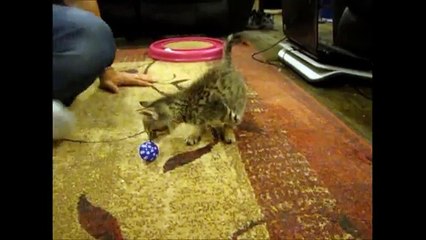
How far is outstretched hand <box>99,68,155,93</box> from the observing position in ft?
5.51

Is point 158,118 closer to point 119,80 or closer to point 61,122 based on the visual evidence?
point 61,122

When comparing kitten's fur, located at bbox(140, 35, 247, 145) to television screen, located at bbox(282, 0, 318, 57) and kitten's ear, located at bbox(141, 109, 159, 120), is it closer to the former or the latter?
kitten's ear, located at bbox(141, 109, 159, 120)

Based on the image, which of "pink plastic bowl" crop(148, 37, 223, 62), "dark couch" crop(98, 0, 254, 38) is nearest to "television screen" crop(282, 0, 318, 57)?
"pink plastic bowl" crop(148, 37, 223, 62)

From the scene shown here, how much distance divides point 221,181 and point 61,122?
1.47 ft

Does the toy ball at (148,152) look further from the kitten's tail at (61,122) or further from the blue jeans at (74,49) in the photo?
the blue jeans at (74,49)

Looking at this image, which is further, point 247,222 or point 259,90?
point 259,90

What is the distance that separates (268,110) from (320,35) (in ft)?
2.21

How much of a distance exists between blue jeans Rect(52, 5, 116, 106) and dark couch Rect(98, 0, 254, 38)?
1278 millimetres

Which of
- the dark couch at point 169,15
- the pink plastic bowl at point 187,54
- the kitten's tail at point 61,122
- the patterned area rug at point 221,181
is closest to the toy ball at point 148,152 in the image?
the patterned area rug at point 221,181

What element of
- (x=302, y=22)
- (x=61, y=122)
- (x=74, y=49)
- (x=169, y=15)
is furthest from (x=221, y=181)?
(x=169, y=15)

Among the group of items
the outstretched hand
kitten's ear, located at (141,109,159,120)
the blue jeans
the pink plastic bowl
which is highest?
the blue jeans
